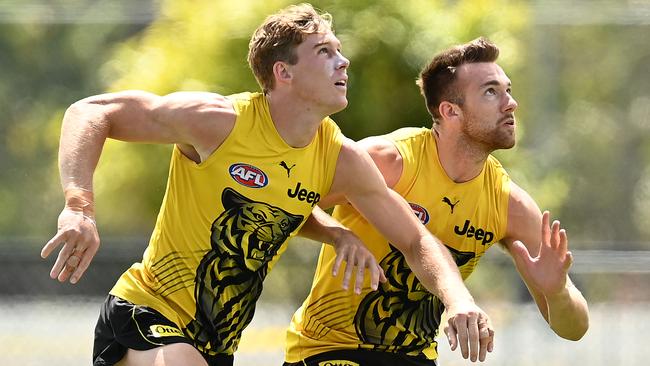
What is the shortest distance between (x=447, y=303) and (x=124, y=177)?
4903mm

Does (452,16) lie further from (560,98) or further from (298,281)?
(298,281)

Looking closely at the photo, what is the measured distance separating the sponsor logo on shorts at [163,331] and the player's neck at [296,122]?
2.93 feet

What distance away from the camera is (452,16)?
9352mm

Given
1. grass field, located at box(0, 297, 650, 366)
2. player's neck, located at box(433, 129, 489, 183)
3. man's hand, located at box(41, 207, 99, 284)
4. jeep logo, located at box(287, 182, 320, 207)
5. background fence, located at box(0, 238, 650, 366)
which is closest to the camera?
man's hand, located at box(41, 207, 99, 284)

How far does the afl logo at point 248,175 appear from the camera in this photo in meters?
5.01

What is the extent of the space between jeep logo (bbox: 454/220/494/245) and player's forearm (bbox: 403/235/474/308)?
1.02 feet

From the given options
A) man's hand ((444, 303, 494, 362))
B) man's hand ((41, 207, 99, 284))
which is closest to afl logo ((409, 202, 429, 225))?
man's hand ((444, 303, 494, 362))

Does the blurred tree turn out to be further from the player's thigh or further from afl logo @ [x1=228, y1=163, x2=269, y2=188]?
the player's thigh

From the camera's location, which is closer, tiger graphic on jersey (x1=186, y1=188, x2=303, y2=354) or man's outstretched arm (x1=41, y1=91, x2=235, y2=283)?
man's outstretched arm (x1=41, y1=91, x2=235, y2=283)

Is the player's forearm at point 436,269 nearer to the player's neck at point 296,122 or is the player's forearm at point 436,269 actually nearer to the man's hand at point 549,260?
the man's hand at point 549,260

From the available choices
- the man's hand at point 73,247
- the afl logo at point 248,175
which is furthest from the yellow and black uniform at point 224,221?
the man's hand at point 73,247

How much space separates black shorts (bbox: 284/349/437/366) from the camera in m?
5.50

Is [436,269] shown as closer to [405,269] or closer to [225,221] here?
[405,269]

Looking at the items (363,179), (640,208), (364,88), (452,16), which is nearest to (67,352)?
(364,88)
